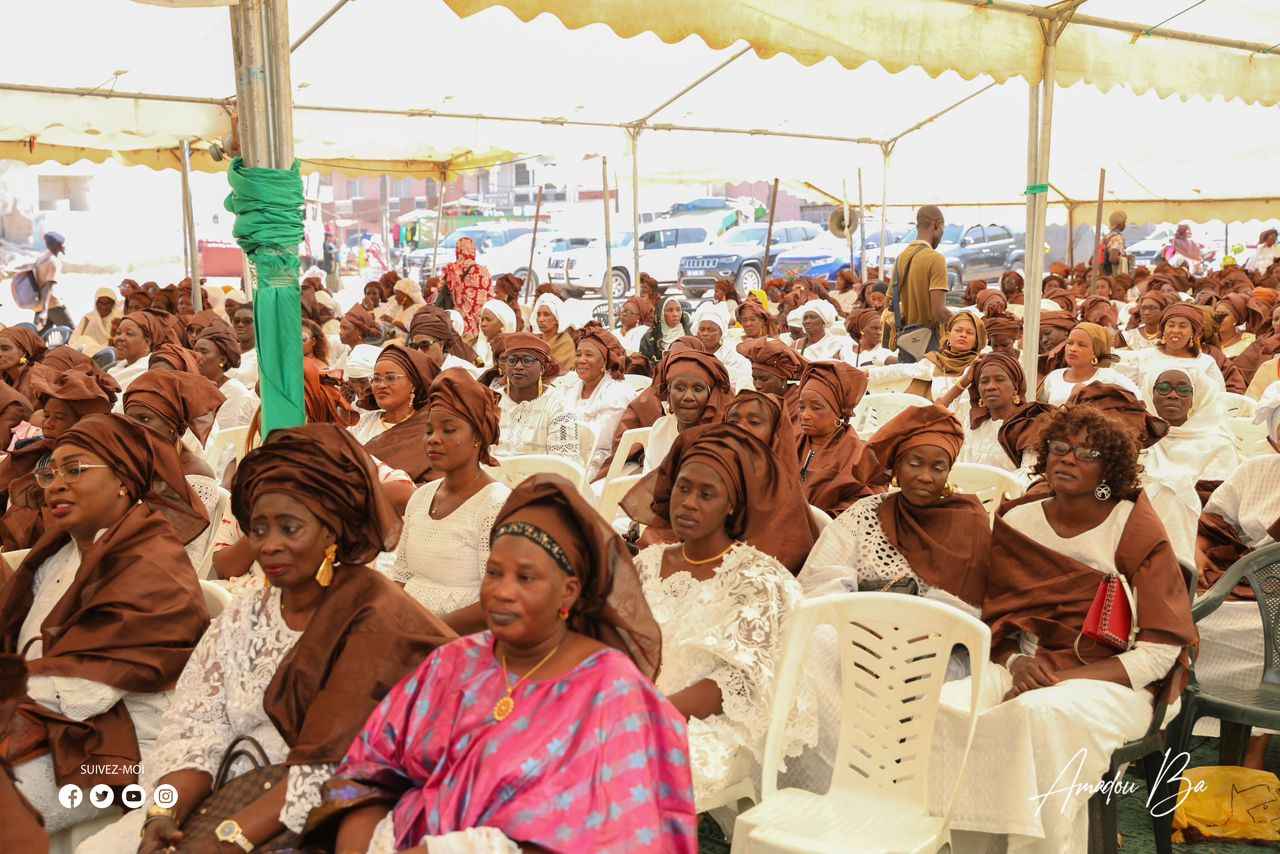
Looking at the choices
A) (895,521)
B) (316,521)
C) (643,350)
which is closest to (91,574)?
(316,521)

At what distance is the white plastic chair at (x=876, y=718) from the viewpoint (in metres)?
3.04

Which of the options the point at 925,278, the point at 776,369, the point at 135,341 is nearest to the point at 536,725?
the point at 776,369

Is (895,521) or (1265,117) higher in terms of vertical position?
(1265,117)

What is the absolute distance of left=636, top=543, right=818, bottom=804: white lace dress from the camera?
10.4ft

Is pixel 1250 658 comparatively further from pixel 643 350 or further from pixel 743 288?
pixel 743 288

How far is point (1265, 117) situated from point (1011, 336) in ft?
15.6

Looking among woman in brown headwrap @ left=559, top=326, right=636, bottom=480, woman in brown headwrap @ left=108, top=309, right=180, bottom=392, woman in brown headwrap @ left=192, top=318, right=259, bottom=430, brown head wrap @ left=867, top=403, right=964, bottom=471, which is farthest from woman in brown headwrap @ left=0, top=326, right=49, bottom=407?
brown head wrap @ left=867, top=403, right=964, bottom=471

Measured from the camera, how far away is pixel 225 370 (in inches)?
328

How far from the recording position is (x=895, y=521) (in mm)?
3908

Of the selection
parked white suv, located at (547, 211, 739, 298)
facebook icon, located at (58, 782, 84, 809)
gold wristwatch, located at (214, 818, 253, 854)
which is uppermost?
parked white suv, located at (547, 211, 739, 298)

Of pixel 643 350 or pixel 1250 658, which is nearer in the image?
pixel 1250 658

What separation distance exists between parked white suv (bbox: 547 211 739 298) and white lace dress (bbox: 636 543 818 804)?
19814 millimetres

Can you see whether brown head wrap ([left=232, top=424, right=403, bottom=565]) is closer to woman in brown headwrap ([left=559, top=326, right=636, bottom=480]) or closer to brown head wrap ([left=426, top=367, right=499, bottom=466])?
brown head wrap ([left=426, top=367, right=499, bottom=466])

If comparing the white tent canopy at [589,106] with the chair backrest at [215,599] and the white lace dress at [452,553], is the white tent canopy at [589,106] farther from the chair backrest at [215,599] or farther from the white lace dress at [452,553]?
the chair backrest at [215,599]
